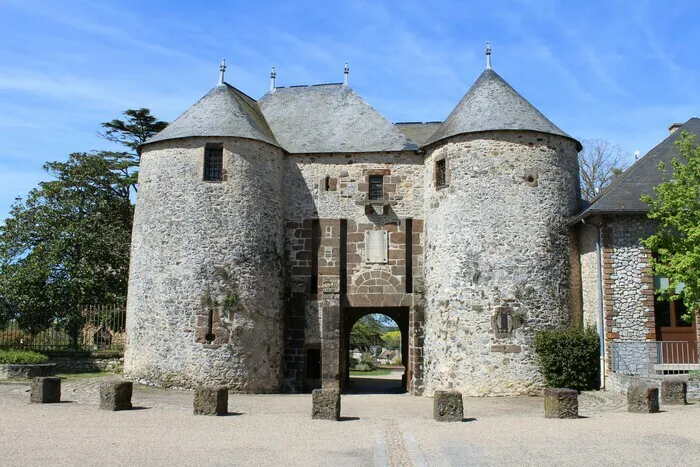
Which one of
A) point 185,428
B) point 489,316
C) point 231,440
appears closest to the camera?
point 231,440

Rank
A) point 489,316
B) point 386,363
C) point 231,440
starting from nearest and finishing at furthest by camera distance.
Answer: point 231,440 < point 489,316 < point 386,363

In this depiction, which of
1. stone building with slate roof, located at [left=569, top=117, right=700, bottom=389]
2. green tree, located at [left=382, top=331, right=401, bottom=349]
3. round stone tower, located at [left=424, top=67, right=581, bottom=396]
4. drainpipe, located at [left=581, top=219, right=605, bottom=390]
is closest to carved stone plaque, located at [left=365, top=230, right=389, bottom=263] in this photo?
round stone tower, located at [left=424, top=67, right=581, bottom=396]

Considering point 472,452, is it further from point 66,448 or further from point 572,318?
point 572,318

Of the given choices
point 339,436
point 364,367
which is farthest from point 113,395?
point 364,367

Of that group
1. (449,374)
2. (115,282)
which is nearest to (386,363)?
(115,282)

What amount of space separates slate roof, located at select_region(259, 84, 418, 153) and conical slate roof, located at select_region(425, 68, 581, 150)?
1666 mm

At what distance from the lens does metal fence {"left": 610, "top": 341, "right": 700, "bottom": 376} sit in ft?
51.1

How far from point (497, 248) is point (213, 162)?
7.61 meters

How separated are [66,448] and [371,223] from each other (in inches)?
467

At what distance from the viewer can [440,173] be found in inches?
732

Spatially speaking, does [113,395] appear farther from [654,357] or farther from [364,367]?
[364,367]

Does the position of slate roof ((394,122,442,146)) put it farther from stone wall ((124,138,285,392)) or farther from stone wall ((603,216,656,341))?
stone wall ((603,216,656,341))

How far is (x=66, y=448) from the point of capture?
8.79 metres

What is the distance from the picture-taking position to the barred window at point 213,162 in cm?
1819
